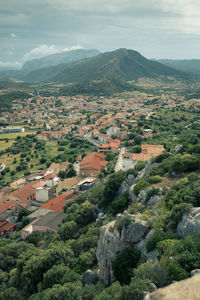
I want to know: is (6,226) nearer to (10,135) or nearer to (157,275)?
(157,275)

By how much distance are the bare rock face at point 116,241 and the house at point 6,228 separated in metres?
27.4

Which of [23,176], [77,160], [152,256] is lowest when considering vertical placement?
[23,176]

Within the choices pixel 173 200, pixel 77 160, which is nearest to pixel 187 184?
pixel 173 200

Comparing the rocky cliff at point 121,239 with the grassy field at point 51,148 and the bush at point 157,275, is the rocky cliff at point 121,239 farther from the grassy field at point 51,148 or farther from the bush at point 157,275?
the grassy field at point 51,148

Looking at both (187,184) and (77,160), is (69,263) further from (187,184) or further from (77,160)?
(77,160)

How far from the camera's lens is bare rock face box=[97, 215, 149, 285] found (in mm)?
17234

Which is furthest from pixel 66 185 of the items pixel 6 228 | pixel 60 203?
pixel 6 228

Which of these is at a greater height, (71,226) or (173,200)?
(173,200)

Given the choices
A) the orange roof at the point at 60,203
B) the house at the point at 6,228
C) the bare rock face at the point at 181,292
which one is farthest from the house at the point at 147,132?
the bare rock face at the point at 181,292

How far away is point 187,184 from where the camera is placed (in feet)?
68.3

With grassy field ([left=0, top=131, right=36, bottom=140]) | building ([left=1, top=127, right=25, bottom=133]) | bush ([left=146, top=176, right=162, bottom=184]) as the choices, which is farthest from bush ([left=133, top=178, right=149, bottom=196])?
building ([left=1, top=127, right=25, bottom=133])

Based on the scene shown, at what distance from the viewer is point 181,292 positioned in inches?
379

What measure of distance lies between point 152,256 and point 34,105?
19192cm

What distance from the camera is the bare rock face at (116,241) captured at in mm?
17234
